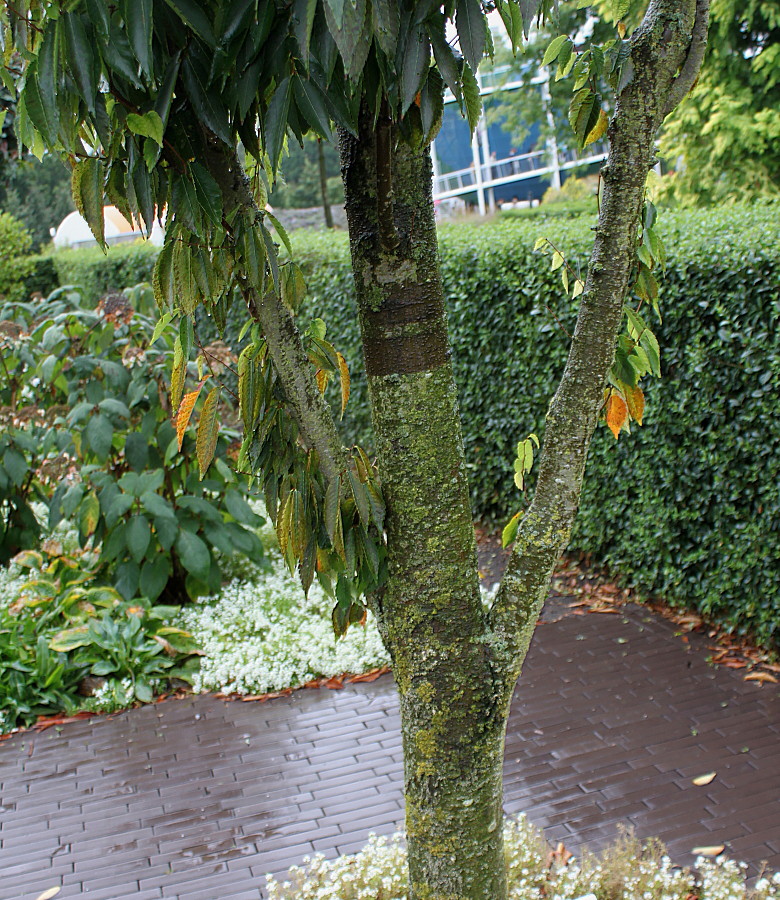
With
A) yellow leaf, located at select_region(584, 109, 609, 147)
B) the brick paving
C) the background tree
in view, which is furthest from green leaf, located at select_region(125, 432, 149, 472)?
yellow leaf, located at select_region(584, 109, 609, 147)

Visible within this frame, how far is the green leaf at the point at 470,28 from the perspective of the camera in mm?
1405

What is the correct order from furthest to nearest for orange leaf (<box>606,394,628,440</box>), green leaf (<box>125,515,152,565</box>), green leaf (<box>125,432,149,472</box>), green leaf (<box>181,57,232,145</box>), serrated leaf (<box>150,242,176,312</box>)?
green leaf (<box>125,432,149,472</box>) < green leaf (<box>125,515,152,565</box>) < orange leaf (<box>606,394,628,440</box>) < serrated leaf (<box>150,242,176,312</box>) < green leaf (<box>181,57,232,145</box>)

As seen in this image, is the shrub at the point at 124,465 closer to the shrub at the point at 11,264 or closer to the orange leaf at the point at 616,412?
the orange leaf at the point at 616,412

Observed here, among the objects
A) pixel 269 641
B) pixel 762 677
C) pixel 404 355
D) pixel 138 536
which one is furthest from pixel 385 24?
pixel 138 536

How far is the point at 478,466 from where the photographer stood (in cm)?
670

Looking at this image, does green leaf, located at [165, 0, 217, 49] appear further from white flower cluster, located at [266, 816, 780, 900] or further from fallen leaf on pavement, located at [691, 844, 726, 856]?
fallen leaf on pavement, located at [691, 844, 726, 856]

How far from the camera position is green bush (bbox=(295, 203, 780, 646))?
430cm

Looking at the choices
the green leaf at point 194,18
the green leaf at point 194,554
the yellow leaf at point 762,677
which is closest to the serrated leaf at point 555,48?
the green leaf at point 194,18

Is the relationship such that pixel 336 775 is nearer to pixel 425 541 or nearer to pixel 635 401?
pixel 425 541

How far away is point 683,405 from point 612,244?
2.78 meters

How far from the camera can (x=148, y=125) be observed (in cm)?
148

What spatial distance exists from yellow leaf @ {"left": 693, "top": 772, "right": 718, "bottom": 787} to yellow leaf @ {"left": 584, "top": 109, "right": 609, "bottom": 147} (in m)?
2.61

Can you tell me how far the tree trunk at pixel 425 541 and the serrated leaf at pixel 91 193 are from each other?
587 millimetres

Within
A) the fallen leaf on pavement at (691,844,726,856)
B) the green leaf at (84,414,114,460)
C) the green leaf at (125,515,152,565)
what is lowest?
the fallen leaf on pavement at (691,844,726,856)
